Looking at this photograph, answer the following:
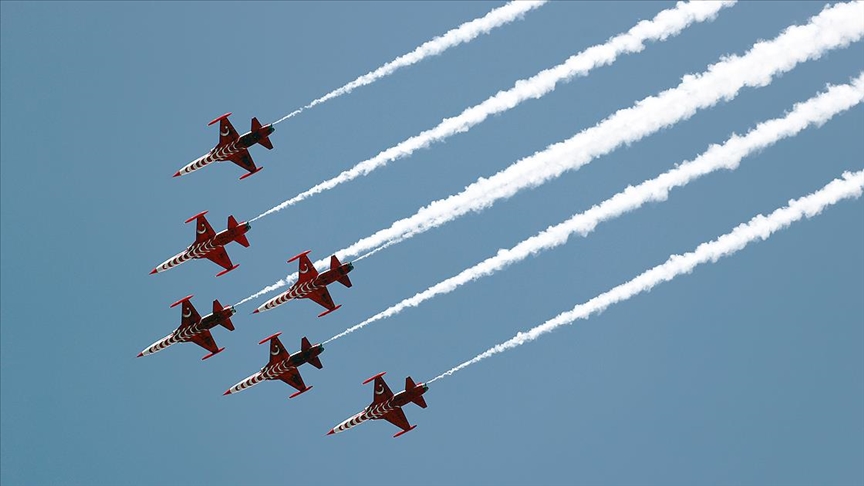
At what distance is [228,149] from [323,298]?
280 inches

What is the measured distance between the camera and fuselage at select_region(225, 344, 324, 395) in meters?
69.7

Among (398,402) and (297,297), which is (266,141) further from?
Answer: (398,402)

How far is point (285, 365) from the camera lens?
7050 cm

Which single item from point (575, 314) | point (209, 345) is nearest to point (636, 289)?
point (575, 314)

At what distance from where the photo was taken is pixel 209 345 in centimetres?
7200

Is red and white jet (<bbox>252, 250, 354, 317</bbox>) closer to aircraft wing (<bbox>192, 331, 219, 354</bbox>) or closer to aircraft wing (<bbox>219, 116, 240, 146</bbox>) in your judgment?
aircraft wing (<bbox>192, 331, 219, 354</bbox>)

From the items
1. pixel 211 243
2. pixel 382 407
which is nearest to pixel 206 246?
pixel 211 243

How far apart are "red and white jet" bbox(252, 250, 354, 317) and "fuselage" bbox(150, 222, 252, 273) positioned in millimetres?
2770

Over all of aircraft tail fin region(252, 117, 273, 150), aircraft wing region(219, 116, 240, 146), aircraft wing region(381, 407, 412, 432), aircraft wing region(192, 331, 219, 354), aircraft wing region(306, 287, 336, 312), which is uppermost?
aircraft wing region(219, 116, 240, 146)

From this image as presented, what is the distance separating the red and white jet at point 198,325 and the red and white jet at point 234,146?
5532 mm

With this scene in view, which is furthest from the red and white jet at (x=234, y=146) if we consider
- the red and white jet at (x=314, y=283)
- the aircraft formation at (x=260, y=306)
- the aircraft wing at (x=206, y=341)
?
the aircraft wing at (x=206, y=341)

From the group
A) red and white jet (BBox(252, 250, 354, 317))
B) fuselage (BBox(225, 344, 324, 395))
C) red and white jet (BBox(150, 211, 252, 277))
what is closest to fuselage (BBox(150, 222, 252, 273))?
red and white jet (BBox(150, 211, 252, 277))

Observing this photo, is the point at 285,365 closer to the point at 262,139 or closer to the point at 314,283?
the point at 314,283

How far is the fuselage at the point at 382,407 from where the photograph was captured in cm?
6750
